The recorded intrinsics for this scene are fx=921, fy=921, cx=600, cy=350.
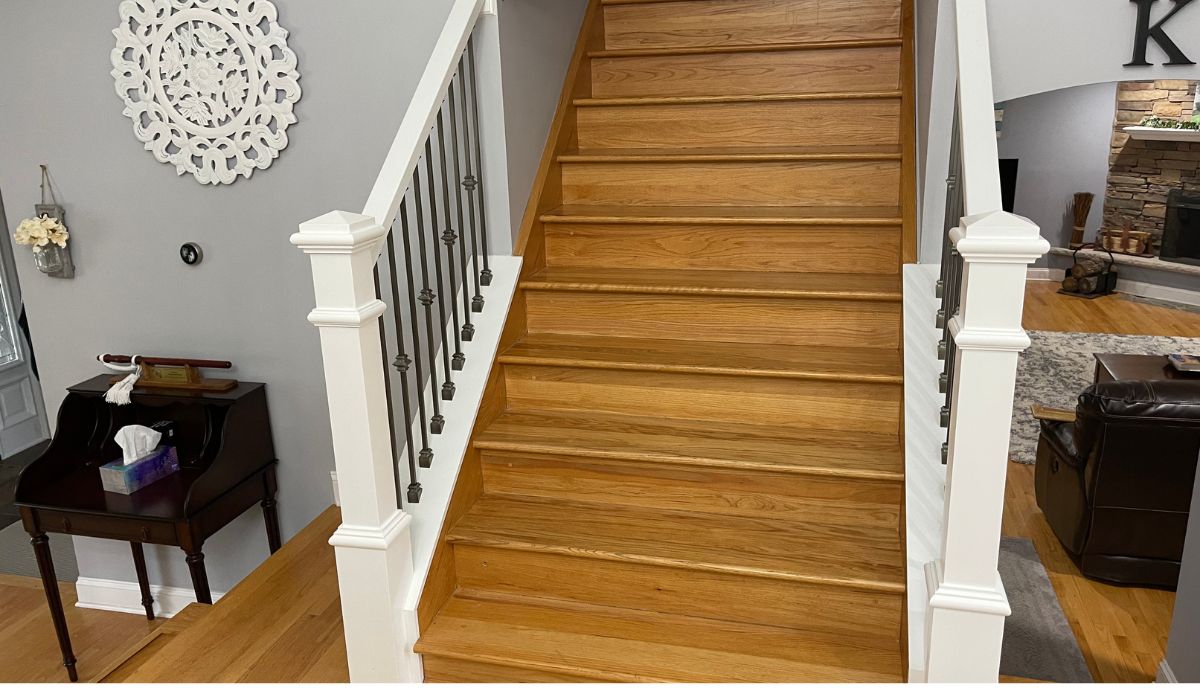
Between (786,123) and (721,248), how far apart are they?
22.8 inches

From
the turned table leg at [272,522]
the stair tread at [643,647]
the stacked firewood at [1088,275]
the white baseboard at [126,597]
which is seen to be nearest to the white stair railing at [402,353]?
the stair tread at [643,647]

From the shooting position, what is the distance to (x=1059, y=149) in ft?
32.1

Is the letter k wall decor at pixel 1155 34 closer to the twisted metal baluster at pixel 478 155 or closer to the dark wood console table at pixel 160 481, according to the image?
the twisted metal baluster at pixel 478 155

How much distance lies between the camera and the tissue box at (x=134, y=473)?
3389 mm

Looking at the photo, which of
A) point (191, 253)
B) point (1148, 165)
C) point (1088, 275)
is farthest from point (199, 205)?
point (1148, 165)

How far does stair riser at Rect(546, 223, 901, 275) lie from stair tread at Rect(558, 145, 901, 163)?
248 millimetres

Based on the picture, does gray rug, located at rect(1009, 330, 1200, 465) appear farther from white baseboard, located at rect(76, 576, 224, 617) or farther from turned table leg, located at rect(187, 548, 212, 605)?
white baseboard, located at rect(76, 576, 224, 617)

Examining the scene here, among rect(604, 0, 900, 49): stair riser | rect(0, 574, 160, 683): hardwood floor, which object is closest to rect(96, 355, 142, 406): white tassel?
rect(0, 574, 160, 683): hardwood floor

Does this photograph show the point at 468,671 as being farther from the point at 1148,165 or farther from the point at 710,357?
the point at 1148,165

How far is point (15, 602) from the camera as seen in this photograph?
13.6 feet

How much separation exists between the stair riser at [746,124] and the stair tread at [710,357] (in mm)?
824

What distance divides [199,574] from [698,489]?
202 cm

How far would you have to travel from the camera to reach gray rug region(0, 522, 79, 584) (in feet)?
16.0

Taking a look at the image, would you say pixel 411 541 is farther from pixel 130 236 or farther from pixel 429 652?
pixel 130 236
